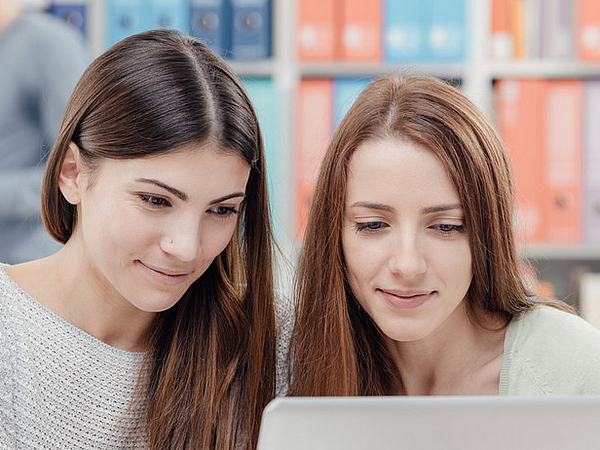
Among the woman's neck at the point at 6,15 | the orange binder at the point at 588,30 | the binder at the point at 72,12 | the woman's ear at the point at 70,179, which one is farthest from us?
the binder at the point at 72,12

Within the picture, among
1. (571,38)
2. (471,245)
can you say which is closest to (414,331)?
(471,245)

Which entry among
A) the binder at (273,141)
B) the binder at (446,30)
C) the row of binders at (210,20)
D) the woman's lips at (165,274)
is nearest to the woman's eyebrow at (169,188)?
the woman's lips at (165,274)

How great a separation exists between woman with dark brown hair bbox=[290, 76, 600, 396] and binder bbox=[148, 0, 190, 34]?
1247mm

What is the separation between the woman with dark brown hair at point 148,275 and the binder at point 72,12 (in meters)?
1.32

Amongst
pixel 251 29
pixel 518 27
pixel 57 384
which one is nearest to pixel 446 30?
pixel 518 27

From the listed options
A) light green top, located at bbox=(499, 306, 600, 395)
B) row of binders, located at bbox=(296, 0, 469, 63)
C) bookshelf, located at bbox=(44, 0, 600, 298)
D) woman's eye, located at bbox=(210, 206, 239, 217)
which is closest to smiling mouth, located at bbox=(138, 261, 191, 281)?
woman's eye, located at bbox=(210, 206, 239, 217)

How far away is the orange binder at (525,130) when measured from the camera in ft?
7.34

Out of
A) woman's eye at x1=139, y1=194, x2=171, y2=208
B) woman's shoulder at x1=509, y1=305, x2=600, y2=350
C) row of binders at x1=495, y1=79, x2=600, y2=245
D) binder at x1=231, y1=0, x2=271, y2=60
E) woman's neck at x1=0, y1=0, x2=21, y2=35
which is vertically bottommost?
woman's shoulder at x1=509, y1=305, x2=600, y2=350

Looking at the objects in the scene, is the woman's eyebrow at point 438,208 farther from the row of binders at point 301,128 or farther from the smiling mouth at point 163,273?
the row of binders at point 301,128

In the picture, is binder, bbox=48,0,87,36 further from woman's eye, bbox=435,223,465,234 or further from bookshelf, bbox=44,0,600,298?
woman's eye, bbox=435,223,465,234

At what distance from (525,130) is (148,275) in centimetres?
150

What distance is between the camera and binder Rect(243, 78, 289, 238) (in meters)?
2.26

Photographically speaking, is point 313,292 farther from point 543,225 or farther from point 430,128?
point 543,225

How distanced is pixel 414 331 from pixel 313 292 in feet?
0.60
